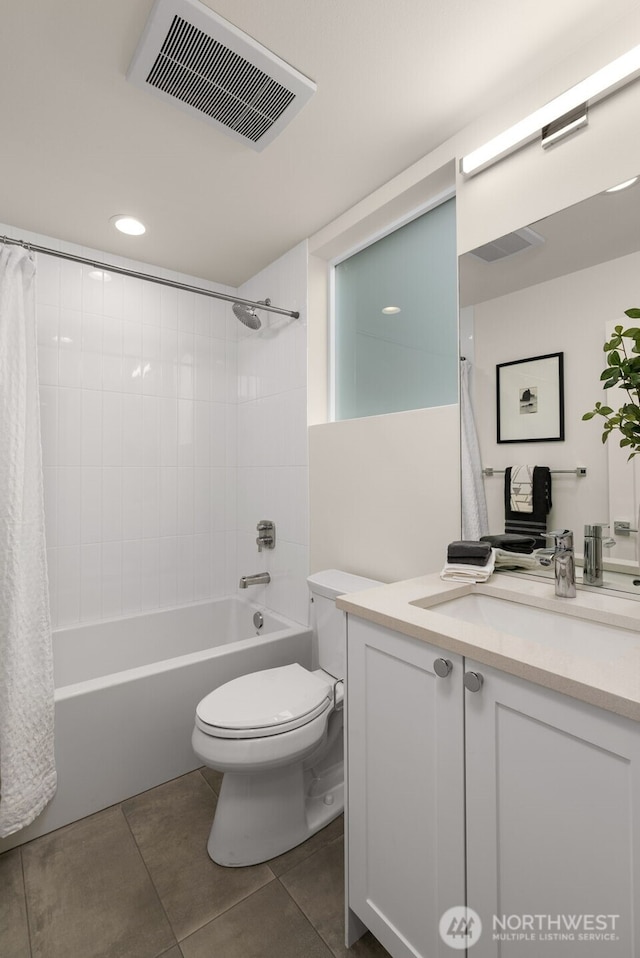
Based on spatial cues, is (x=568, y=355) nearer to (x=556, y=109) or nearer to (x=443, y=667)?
(x=556, y=109)

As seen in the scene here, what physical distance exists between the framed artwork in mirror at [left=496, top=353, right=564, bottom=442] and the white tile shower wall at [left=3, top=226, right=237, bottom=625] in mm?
1814

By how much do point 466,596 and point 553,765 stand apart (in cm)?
58

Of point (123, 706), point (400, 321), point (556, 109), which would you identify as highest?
point (556, 109)

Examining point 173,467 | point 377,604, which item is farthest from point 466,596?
point 173,467

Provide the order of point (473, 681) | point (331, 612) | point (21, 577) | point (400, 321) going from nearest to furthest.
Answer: point (473, 681) < point (21, 577) < point (331, 612) < point (400, 321)

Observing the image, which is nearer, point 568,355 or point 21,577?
point 568,355

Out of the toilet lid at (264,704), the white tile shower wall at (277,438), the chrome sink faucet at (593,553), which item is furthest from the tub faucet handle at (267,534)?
the chrome sink faucet at (593,553)

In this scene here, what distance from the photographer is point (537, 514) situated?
139 centimetres

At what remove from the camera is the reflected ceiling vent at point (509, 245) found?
1.36m

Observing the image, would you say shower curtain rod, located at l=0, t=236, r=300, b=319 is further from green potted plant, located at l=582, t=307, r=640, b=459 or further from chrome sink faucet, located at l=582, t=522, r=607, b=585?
chrome sink faucet, located at l=582, t=522, r=607, b=585

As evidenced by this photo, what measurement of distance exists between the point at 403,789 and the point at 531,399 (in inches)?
43.4

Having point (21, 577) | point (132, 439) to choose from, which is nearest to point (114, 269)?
point (132, 439)

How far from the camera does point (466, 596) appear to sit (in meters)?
1.34

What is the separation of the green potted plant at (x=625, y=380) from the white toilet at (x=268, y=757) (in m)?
0.89
